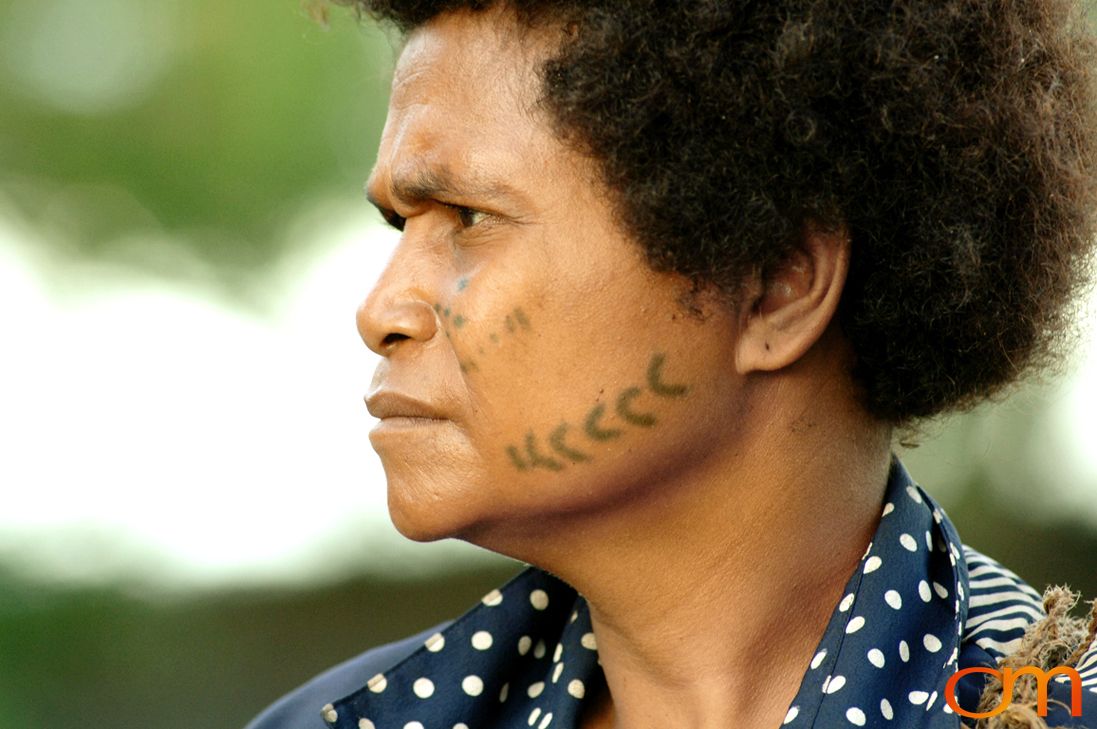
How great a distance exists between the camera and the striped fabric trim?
2232mm

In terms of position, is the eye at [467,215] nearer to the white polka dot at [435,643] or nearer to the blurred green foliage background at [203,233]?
the white polka dot at [435,643]

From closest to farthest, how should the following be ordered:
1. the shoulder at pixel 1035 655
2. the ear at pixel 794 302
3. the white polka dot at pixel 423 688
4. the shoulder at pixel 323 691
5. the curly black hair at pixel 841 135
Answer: the shoulder at pixel 1035 655 < the curly black hair at pixel 841 135 < the ear at pixel 794 302 < the white polka dot at pixel 423 688 < the shoulder at pixel 323 691

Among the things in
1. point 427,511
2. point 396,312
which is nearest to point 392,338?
point 396,312

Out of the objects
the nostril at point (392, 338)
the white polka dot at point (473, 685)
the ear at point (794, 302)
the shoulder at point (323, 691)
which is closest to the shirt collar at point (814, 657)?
the white polka dot at point (473, 685)

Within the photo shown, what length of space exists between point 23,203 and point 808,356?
4.30 m

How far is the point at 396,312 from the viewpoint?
229 cm

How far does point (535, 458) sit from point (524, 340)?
0.19 meters

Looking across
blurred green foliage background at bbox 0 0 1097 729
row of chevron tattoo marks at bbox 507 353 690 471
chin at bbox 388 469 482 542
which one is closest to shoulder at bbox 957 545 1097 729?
row of chevron tattoo marks at bbox 507 353 690 471

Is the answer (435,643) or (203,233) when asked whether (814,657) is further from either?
(203,233)

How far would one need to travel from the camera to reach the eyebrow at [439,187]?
7.19 ft

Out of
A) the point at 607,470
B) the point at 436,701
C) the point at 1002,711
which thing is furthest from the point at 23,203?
the point at 1002,711

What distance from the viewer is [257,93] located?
609cm

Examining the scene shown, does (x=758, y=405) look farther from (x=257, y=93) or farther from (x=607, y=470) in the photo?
(x=257, y=93)

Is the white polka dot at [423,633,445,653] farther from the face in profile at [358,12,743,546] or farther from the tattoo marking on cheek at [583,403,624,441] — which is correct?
the tattoo marking on cheek at [583,403,624,441]
